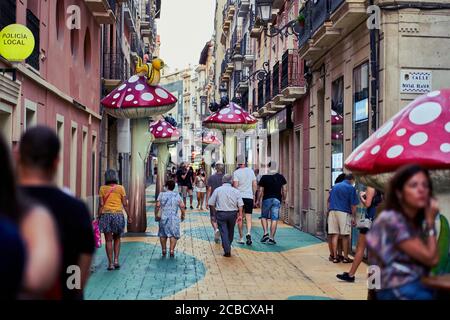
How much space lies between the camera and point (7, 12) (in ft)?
38.4

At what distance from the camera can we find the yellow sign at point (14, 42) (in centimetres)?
1095

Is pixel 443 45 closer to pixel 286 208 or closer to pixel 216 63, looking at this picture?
pixel 286 208

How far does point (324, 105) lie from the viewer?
18.9 metres

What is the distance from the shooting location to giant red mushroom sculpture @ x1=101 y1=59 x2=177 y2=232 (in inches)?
675

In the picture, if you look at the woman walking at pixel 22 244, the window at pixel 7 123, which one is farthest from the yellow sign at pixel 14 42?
the woman walking at pixel 22 244

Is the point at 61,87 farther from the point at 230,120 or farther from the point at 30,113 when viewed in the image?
the point at 230,120

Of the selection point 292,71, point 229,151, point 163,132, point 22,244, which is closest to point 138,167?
point 292,71

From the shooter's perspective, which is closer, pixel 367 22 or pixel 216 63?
pixel 367 22

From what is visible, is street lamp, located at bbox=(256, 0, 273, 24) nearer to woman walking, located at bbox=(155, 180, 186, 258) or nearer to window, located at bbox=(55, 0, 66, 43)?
window, located at bbox=(55, 0, 66, 43)

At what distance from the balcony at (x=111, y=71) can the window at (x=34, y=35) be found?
11324mm

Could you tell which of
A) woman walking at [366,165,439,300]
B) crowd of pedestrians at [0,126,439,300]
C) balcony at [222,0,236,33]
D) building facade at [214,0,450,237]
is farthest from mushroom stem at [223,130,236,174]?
balcony at [222,0,236,33]
